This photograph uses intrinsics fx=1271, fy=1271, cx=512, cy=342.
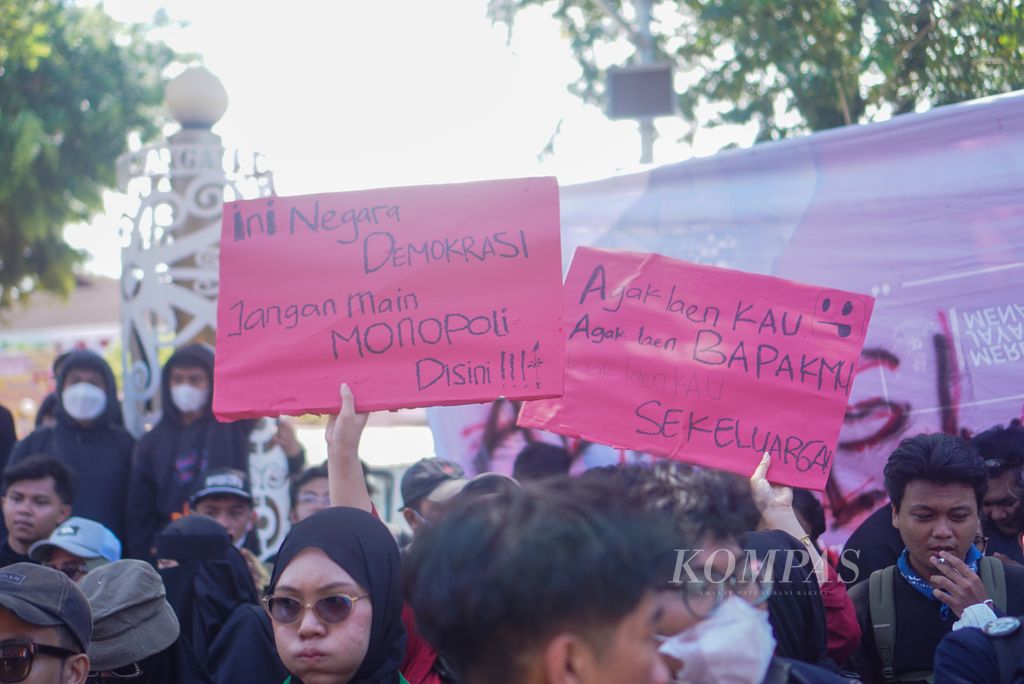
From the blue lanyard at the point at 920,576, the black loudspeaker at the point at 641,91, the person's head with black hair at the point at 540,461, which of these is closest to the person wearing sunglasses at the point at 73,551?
the person's head with black hair at the point at 540,461

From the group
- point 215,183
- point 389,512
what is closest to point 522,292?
point 215,183

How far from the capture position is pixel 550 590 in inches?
69.0

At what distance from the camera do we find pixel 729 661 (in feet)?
6.30

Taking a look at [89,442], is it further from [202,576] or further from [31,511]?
[202,576]

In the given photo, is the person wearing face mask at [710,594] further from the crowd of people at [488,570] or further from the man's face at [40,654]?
the man's face at [40,654]

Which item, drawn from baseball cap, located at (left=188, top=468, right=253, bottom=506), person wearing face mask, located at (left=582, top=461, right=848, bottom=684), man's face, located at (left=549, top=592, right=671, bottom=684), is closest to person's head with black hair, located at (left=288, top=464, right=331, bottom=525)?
baseball cap, located at (left=188, top=468, right=253, bottom=506)

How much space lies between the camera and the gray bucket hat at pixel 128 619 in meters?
3.55

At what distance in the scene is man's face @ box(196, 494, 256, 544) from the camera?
5547 mm

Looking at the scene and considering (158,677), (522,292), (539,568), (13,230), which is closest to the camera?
(539,568)

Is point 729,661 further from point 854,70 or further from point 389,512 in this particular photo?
point 389,512

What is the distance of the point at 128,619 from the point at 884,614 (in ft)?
7.21

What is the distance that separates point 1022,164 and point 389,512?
512cm

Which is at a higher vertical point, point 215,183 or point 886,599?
point 215,183

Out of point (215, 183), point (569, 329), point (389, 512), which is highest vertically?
point (215, 183)
